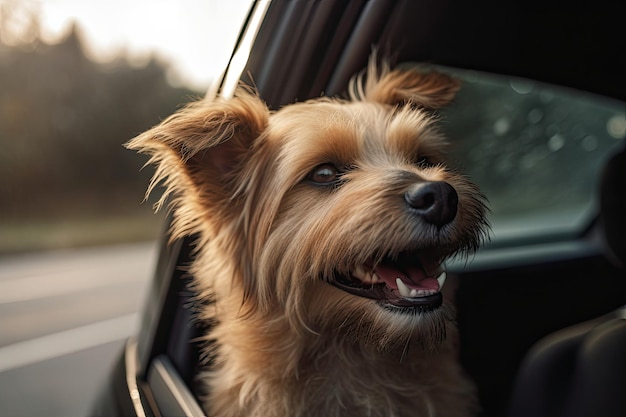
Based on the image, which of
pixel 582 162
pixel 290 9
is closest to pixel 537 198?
pixel 582 162


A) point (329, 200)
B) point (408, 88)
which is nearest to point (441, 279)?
point (329, 200)

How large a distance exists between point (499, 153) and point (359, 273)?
135 centimetres

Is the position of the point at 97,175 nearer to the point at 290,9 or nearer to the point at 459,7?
the point at 290,9

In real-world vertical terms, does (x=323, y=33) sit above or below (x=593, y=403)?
above

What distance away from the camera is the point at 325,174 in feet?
5.59

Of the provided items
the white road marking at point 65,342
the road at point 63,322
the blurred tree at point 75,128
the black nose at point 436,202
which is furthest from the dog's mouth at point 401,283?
the white road marking at point 65,342

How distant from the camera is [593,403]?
1.78 m

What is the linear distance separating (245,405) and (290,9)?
1.13 meters

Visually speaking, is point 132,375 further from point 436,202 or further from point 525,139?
point 525,139

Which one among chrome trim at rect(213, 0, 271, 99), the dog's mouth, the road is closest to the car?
chrome trim at rect(213, 0, 271, 99)

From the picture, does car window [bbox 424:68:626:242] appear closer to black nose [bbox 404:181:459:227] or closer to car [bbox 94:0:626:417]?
car [bbox 94:0:626:417]

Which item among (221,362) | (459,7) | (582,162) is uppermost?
(459,7)

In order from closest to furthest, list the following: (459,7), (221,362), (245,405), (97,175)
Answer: (97,175), (245,405), (221,362), (459,7)

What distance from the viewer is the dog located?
1.47 metres
